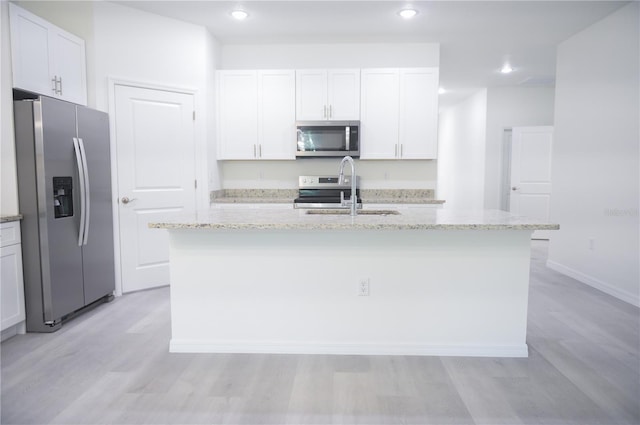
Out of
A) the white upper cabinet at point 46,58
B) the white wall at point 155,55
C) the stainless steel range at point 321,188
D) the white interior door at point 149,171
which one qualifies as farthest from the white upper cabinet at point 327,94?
the white upper cabinet at point 46,58

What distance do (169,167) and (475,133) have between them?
218 inches

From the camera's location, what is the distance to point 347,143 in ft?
13.8

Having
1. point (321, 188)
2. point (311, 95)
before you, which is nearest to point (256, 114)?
point (311, 95)

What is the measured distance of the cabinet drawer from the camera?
8.32 ft

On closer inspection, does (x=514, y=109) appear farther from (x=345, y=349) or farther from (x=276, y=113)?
(x=345, y=349)

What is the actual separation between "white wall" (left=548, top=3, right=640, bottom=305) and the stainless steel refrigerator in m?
4.70

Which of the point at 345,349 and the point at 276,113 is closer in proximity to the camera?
the point at 345,349

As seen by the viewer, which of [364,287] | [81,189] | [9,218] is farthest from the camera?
[81,189]

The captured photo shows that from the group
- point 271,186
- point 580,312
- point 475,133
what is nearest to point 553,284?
point 580,312

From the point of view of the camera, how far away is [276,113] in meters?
4.34

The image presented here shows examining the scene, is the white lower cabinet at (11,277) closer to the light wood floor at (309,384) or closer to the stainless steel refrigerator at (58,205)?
the stainless steel refrigerator at (58,205)

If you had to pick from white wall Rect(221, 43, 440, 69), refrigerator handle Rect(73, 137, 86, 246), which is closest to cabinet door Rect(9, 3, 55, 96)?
refrigerator handle Rect(73, 137, 86, 246)

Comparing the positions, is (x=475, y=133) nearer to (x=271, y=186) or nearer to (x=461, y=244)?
(x=271, y=186)

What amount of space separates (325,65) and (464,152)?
4257 mm
